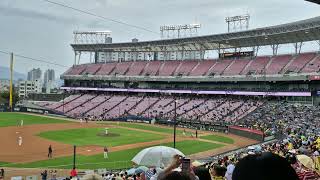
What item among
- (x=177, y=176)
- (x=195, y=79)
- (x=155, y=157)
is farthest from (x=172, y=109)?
(x=177, y=176)

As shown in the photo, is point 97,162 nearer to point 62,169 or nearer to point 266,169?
point 62,169

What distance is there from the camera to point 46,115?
83188 millimetres

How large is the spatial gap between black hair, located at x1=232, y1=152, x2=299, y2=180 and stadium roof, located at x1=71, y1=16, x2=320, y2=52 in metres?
61.3

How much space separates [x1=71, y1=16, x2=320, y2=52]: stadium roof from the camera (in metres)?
62.9

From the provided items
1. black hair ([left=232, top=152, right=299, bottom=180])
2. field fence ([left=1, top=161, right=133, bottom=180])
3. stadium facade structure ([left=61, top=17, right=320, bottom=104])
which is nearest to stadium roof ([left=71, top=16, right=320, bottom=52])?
stadium facade structure ([left=61, top=17, right=320, bottom=104])

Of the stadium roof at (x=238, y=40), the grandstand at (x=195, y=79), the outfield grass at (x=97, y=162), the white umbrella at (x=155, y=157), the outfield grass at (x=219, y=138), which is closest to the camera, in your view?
the white umbrella at (x=155, y=157)

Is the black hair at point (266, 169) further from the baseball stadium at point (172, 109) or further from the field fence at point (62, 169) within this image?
the field fence at point (62, 169)

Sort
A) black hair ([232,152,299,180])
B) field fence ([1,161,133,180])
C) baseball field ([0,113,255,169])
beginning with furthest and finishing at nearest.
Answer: baseball field ([0,113,255,169])
field fence ([1,161,133,180])
black hair ([232,152,299,180])

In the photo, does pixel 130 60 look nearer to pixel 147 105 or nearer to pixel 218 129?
pixel 147 105

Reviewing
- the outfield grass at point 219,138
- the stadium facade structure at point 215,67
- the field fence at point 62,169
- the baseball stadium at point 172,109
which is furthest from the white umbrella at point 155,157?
the stadium facade structure at point 215,67

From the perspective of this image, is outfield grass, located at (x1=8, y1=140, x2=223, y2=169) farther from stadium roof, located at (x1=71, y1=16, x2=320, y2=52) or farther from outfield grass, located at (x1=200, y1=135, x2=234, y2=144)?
stadium roof, located at (x1=71, y1=16, x2=320, y2=52)

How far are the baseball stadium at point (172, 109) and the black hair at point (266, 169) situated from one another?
5241 mm

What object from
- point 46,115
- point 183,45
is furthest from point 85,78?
point 183,45

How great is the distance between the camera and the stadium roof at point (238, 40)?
206 ft
